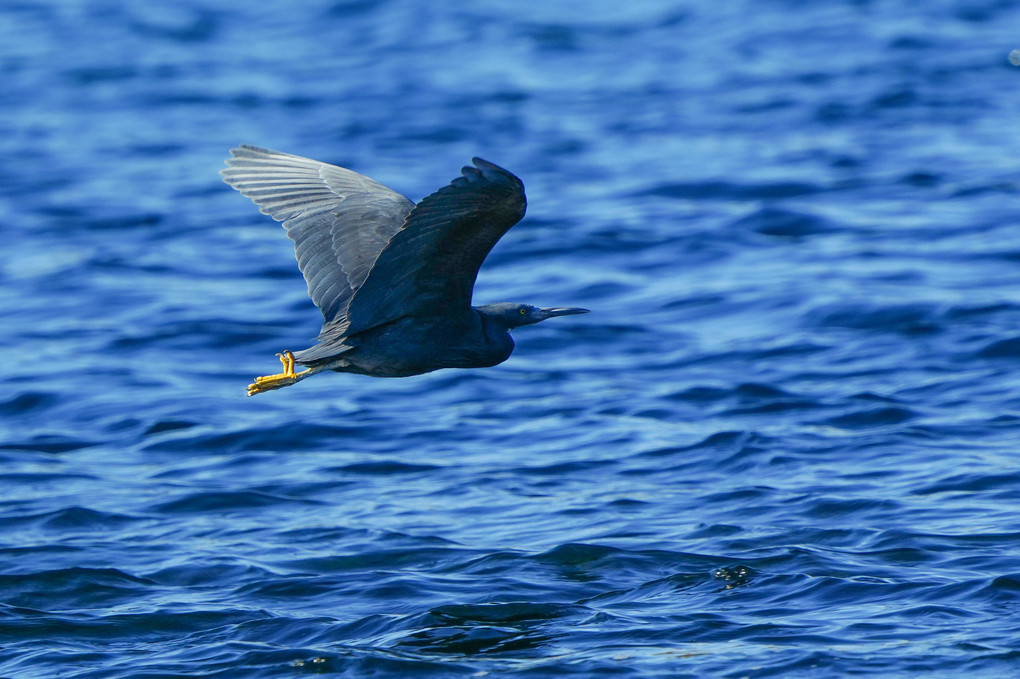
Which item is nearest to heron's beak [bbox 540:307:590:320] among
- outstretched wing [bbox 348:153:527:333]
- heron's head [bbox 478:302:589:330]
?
heron's head [bbox 478:302:589:330]

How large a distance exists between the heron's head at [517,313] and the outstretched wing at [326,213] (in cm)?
58

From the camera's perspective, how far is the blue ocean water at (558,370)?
624 cm

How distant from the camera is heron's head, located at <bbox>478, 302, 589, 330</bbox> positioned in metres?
6.29

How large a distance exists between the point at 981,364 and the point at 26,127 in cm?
1067

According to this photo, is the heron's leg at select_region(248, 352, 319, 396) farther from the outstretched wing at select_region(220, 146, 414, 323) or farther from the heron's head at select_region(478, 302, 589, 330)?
the heron's head at select_region(478, 302, 589, 330)

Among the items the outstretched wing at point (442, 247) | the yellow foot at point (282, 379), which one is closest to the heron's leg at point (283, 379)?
the yellow foot at point (282, 379)

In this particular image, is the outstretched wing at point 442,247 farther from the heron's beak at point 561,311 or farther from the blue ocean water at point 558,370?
the blue ocean water at point 558,370

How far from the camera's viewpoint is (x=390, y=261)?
5.75 m

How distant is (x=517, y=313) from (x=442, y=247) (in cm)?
87

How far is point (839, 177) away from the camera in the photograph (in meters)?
13.0

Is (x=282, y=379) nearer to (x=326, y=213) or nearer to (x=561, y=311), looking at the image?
(x=326, y=213)

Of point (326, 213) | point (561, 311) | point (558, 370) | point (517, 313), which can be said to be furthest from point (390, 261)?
point (558, 370)

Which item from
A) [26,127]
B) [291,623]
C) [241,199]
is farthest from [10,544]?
[26,127]

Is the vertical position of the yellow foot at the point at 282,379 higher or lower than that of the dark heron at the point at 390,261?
lower
